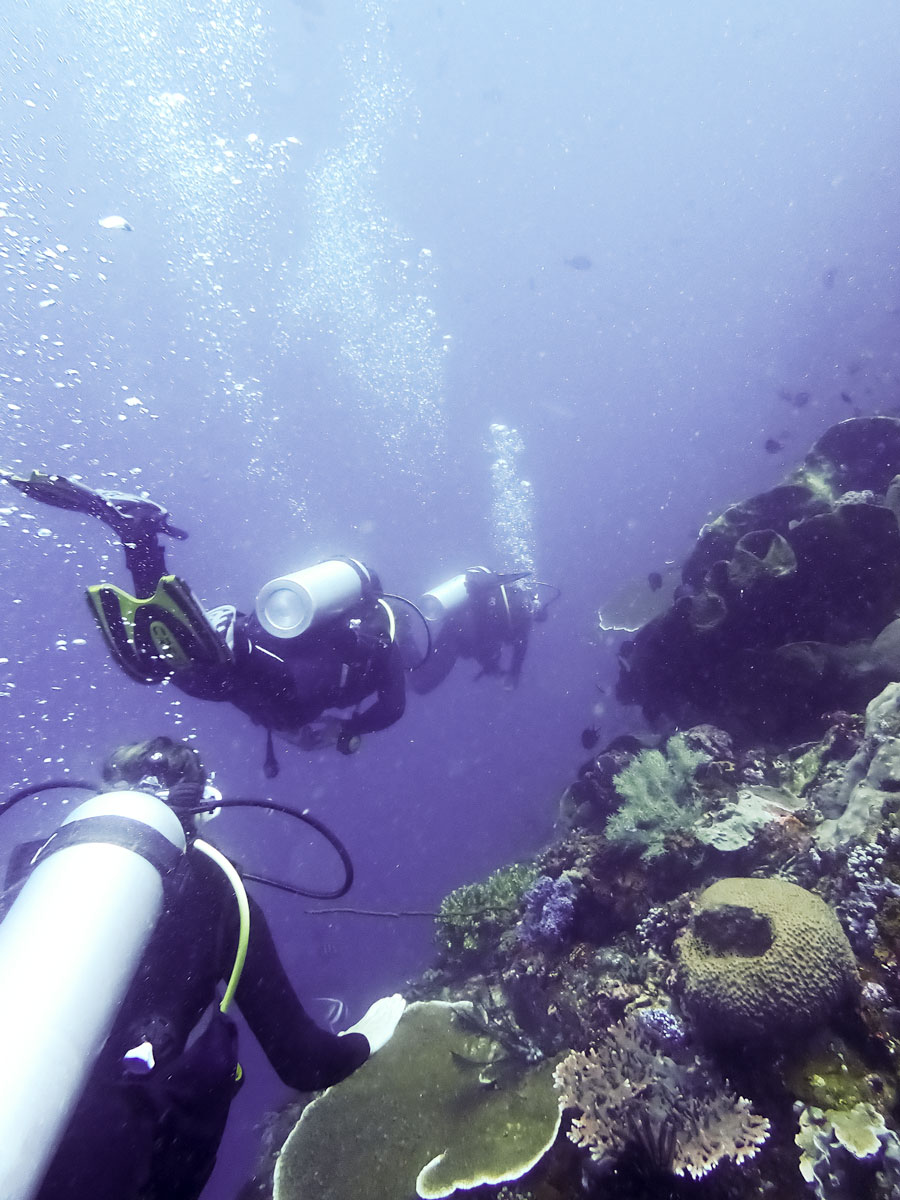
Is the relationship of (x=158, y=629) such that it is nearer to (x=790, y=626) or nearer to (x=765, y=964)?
(x=765, y=964)

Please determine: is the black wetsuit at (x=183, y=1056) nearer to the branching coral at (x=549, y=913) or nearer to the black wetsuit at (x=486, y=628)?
the branching coral at (x=549, y=913)

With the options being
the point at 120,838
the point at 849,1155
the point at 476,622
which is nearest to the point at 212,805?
the point at 120,838

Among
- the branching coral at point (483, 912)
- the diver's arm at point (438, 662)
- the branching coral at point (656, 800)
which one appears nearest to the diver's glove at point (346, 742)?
the branching coral at point (483, 912)

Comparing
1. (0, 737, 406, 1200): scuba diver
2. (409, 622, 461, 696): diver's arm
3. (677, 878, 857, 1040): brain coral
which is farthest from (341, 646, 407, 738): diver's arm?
(677, 878, 857, 1040): brain coral

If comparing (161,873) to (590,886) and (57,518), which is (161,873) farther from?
(57,518)

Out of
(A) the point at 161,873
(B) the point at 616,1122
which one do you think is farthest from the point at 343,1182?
(A) the point at 161,873

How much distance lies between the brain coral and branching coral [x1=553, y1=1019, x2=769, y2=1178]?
0.31 m

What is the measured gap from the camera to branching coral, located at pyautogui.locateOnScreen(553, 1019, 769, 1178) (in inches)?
128

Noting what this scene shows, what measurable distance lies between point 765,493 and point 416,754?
41831 mm

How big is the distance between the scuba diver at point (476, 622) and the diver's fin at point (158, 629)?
6.51m

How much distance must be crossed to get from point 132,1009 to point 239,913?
648 mm

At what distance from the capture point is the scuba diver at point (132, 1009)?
7.76 feet

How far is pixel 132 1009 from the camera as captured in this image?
2.84 m

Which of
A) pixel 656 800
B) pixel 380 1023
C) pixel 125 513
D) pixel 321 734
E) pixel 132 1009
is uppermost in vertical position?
pixel 125 513
